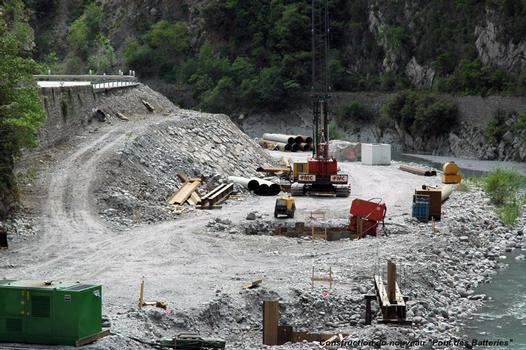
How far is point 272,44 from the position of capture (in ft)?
364

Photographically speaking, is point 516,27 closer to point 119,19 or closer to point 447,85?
point 447,85

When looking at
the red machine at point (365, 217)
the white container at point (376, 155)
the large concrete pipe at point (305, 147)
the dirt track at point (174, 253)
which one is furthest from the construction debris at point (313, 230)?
the large concrete pipe at point (305, 147)

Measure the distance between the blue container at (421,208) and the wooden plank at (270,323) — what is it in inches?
677

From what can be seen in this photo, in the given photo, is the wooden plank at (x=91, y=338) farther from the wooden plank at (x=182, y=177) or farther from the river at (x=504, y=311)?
the wooden plank at (x=182, y=177)

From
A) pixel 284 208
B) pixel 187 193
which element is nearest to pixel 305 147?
pixel 187 193

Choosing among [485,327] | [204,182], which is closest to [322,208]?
[204,182]

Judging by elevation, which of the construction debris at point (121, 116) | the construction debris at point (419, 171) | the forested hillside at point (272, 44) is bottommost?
the construction debris at point (419, 171)

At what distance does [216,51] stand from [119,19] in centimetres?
1549

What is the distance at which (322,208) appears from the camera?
43094 mm

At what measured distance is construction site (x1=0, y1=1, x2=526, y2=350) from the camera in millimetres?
23719

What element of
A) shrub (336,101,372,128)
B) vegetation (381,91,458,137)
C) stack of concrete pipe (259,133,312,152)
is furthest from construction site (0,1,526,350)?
shrub (336,101,372,128)

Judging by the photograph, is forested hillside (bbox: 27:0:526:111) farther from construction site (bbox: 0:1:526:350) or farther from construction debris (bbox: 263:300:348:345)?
construction debris (bbox: 263:300:348:345)

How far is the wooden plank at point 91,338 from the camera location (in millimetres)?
20516

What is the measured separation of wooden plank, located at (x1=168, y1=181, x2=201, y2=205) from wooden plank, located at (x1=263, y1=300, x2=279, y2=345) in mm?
17916
